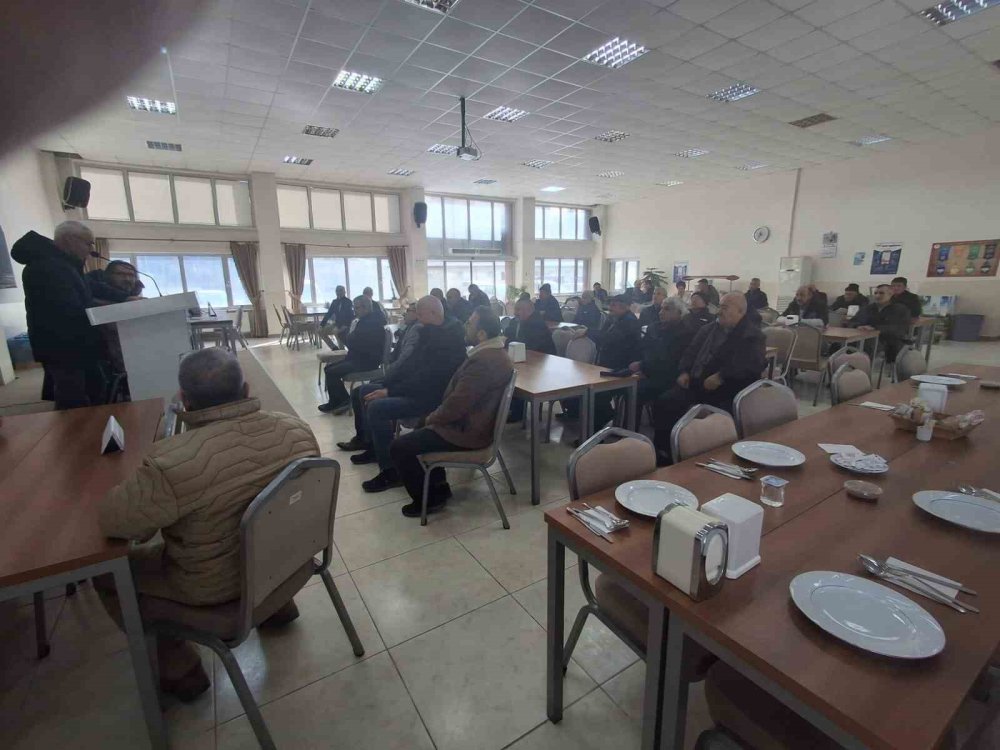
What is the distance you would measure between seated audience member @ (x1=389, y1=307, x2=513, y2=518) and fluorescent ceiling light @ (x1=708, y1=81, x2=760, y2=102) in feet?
18.1

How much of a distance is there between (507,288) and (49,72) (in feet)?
35.5

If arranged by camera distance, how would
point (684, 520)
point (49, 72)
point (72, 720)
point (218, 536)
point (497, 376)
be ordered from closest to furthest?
1. point (684, 520)
2. point (218, 536)
3. point (72, 720)
4. point (497, 376)
5. point (49, 72)

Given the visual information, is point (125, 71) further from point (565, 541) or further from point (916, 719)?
point (916, 719)

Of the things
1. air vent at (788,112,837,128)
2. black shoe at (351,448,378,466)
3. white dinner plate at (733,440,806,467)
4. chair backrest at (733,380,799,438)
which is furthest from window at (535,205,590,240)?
white dinner plate at (733,440,806,467)

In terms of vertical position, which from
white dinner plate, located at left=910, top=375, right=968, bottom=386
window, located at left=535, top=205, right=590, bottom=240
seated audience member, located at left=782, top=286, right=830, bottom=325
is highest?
window, located at left=535, top=205, right=590, bottom=240

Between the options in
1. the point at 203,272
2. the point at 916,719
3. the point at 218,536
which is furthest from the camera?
the point at 203,272

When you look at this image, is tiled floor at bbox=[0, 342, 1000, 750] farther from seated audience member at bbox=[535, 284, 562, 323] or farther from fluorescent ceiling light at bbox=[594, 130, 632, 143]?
fluorescent ceiling light at bbox=[594, 130, 632, 143]

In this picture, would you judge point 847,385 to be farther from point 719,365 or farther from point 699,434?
point 699,434

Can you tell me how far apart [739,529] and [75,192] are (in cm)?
770

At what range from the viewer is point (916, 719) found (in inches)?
27.1

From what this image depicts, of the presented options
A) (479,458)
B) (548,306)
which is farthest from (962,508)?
(548,306)

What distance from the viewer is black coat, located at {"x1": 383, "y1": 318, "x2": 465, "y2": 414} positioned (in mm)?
2854

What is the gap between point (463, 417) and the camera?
249 cm

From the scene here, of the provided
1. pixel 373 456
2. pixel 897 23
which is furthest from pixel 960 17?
pixel 373 456
